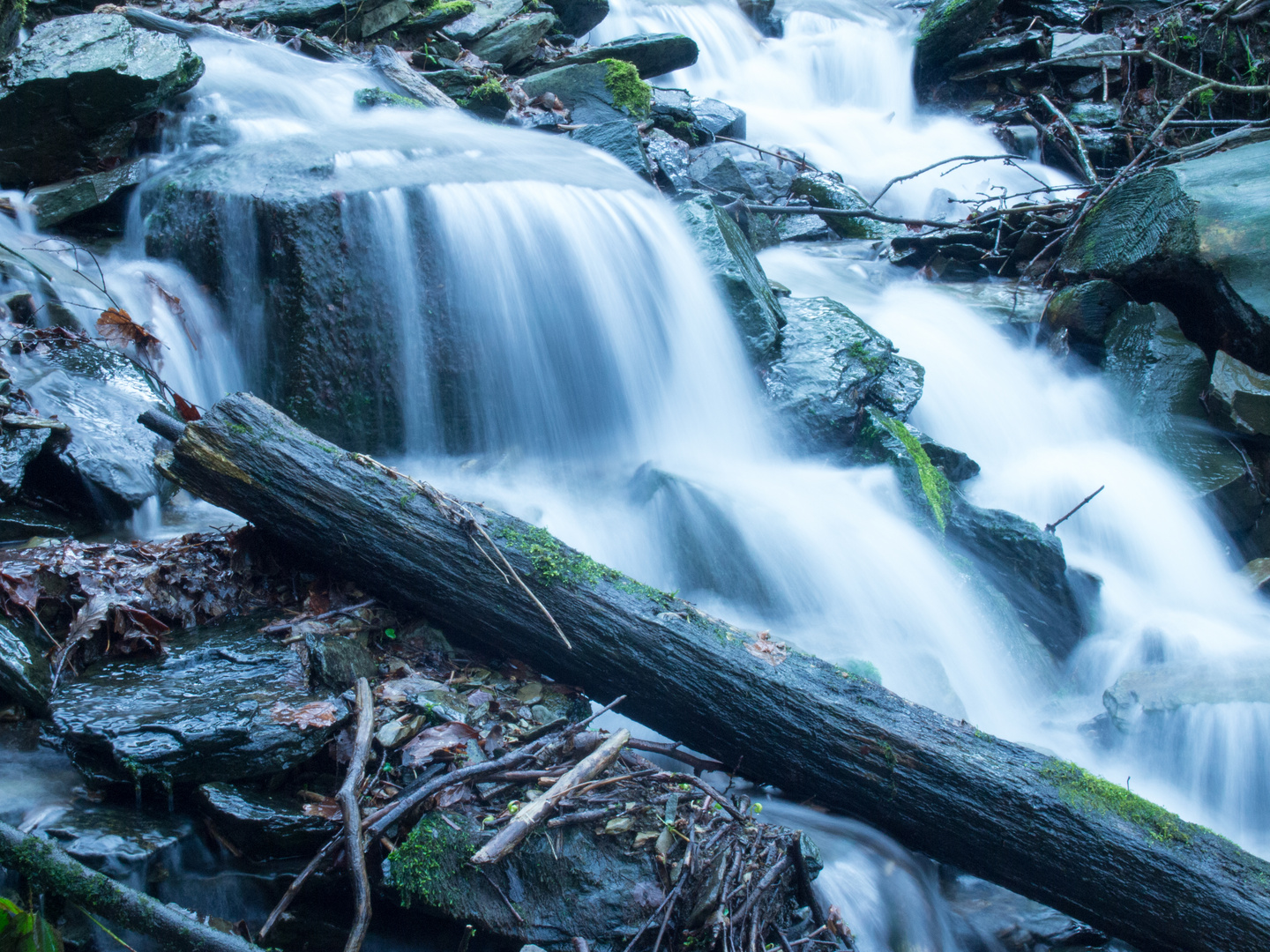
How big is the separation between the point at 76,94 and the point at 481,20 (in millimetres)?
6091

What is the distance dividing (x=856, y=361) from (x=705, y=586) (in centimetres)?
236

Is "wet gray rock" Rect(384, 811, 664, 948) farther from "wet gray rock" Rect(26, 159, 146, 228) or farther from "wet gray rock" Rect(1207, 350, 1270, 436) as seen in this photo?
"wet gray rock" Rect(1207, 350, 1270, 436)

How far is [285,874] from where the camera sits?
2051 millimetres

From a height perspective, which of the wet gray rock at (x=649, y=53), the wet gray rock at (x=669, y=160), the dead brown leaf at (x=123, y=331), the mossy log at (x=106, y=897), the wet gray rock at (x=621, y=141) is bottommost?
the mossy log at (x=106, y=897)

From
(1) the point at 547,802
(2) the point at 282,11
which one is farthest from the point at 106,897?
(2) the point at 282,11

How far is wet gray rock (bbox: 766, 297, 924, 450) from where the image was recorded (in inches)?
215

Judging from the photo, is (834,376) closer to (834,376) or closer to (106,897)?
(834,376)

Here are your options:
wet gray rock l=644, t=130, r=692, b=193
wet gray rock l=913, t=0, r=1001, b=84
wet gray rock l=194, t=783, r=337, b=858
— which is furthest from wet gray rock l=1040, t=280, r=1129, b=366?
wet gray rock l=913, t=0, r=1001, b=84

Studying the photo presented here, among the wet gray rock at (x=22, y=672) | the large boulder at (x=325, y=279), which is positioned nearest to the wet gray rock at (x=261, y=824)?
the wet gray rock at (x=22, y=672)

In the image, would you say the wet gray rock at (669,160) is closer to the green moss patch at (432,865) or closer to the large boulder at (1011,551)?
the large boulder at (1011,551)

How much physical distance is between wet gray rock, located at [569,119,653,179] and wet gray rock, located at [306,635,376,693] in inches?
244

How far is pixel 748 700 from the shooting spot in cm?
253

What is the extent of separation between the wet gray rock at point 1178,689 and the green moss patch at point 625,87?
8.14m

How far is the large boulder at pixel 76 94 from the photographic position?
5.37 m
